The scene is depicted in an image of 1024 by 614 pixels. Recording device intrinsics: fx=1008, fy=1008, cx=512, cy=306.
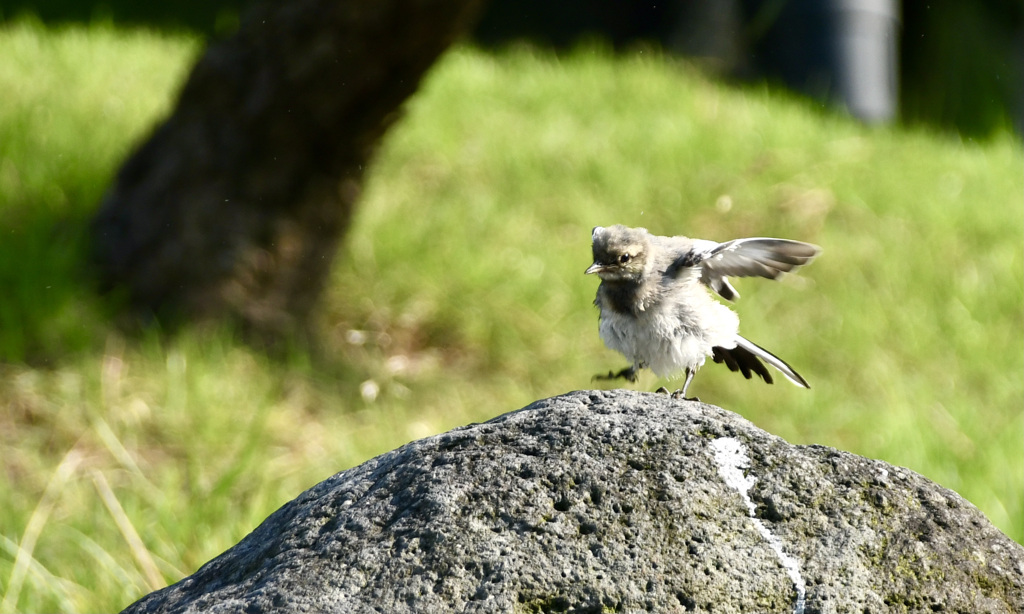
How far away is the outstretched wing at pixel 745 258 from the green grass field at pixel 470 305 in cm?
202

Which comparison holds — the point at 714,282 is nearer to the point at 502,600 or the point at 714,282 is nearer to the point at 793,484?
the point at 793,484

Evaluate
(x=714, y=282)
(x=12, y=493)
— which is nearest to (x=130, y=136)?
(x=12, y=493)

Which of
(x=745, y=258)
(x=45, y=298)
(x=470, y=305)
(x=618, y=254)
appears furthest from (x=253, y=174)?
(x=745, y=258)

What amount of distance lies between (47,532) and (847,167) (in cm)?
570

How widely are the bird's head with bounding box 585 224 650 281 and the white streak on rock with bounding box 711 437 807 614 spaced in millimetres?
744

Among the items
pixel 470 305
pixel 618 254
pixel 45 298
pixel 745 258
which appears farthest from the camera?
pixel 470 305

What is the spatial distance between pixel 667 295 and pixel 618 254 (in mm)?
189

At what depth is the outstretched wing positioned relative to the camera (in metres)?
2.46

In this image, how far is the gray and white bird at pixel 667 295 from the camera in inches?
100

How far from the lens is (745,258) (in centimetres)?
263

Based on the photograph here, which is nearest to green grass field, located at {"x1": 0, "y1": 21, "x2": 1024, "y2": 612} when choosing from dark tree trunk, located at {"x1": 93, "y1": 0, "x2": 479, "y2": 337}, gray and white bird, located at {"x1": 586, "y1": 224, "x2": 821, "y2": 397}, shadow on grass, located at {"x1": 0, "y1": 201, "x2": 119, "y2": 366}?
shadow on grass, located at {"x1": 0, "y1": 201, "x2": 119, "y2": 366}

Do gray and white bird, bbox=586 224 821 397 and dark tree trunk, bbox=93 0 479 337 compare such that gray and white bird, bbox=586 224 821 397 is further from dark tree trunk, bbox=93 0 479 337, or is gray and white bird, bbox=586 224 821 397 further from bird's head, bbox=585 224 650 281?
dark tree trunk, bbox=93 0 479 337

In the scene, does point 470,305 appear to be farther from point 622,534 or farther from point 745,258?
point 622,534

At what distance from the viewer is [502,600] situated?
64.9 inches
